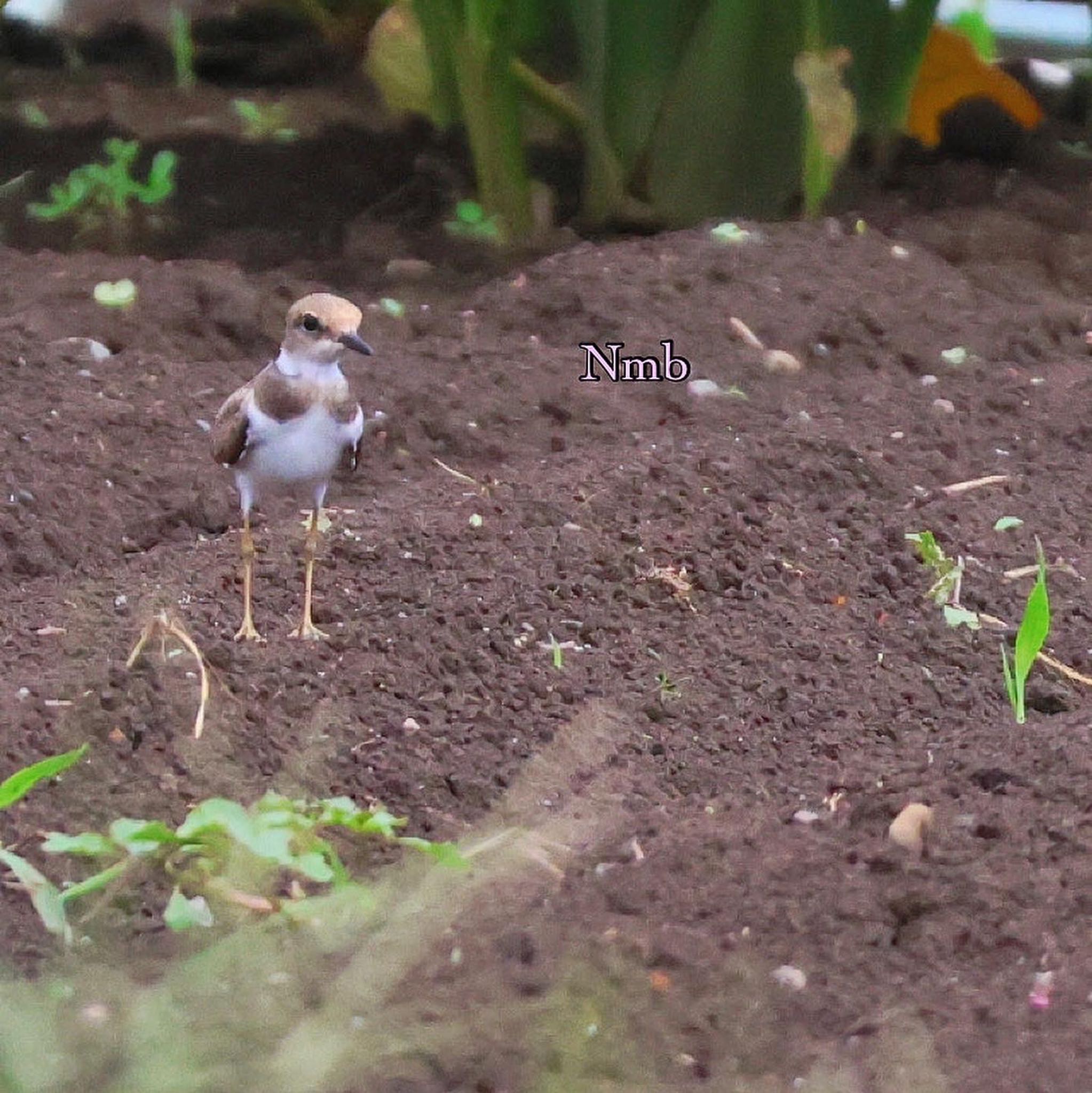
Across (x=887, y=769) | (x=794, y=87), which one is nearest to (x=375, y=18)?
(x=794, y=87)

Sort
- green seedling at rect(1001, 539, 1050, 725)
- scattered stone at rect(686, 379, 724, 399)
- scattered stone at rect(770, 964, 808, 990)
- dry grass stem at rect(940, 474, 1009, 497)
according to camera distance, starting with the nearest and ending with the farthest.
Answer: scattered stone at rect(770, 964, 808, 990)
green seedling at rect(1001, 539, 1050, 725)
dry grass stem at rect(940, 474, 1009, 497)
scattered stone at rect(686, 379, 724, 399)

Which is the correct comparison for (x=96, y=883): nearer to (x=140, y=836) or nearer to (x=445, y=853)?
(x=140, y=836)

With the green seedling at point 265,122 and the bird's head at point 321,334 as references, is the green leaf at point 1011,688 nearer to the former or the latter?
the bird's head at point 321,334

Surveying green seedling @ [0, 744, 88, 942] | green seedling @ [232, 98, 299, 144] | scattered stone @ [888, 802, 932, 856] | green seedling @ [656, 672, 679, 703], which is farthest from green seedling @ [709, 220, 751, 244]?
green seedling @ [0, 744, 88, 942]

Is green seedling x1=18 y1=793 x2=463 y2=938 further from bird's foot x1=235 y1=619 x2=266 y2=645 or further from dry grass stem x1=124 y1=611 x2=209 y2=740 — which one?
bird's foot x1=235 y1=619 x2=266 y2=645

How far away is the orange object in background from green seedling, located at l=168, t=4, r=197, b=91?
8.63ft

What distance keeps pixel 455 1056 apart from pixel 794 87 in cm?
370

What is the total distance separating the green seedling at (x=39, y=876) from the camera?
1.86 metres

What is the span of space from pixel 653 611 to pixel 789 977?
47.3 inches

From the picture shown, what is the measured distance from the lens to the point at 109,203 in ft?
16.6

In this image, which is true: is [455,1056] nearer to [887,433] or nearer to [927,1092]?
[927,1092]

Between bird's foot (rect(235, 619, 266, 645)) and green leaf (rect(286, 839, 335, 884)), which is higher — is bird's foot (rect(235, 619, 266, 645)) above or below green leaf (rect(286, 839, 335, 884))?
below

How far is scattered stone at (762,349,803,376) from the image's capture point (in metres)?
3.99

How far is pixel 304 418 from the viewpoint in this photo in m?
2.72
